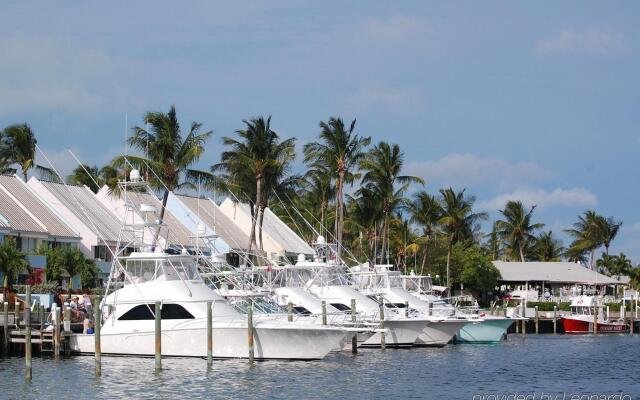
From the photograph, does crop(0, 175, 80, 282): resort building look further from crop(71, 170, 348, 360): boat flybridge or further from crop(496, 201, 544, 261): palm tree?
crop(496, 201, 544, 261): palm tree

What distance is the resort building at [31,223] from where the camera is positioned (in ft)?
224

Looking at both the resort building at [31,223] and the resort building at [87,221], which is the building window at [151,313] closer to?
the resort building at [31,223]

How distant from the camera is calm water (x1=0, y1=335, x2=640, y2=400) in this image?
38562mm

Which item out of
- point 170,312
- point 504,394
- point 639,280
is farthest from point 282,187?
point 639,280

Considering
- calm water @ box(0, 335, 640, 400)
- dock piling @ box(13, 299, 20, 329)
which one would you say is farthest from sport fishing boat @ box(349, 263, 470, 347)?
dock piling @ box(13, 299, 20, 329)

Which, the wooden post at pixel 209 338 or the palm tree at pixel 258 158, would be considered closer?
the wooden post at pixel 209 338

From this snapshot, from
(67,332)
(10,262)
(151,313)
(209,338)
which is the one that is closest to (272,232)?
(10,262)

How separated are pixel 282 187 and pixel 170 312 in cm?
3891

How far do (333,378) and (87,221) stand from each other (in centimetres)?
3916

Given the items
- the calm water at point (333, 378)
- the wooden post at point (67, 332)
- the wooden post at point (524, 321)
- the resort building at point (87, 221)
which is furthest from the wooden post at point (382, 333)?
the resort building at point (87, 221)

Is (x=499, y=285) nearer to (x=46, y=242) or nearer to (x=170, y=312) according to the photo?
(x=46, y=242)

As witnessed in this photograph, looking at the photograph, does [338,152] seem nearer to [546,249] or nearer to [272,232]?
[272,232]

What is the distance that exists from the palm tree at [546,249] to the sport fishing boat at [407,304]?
266 ft

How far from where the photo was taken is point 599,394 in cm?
3950
